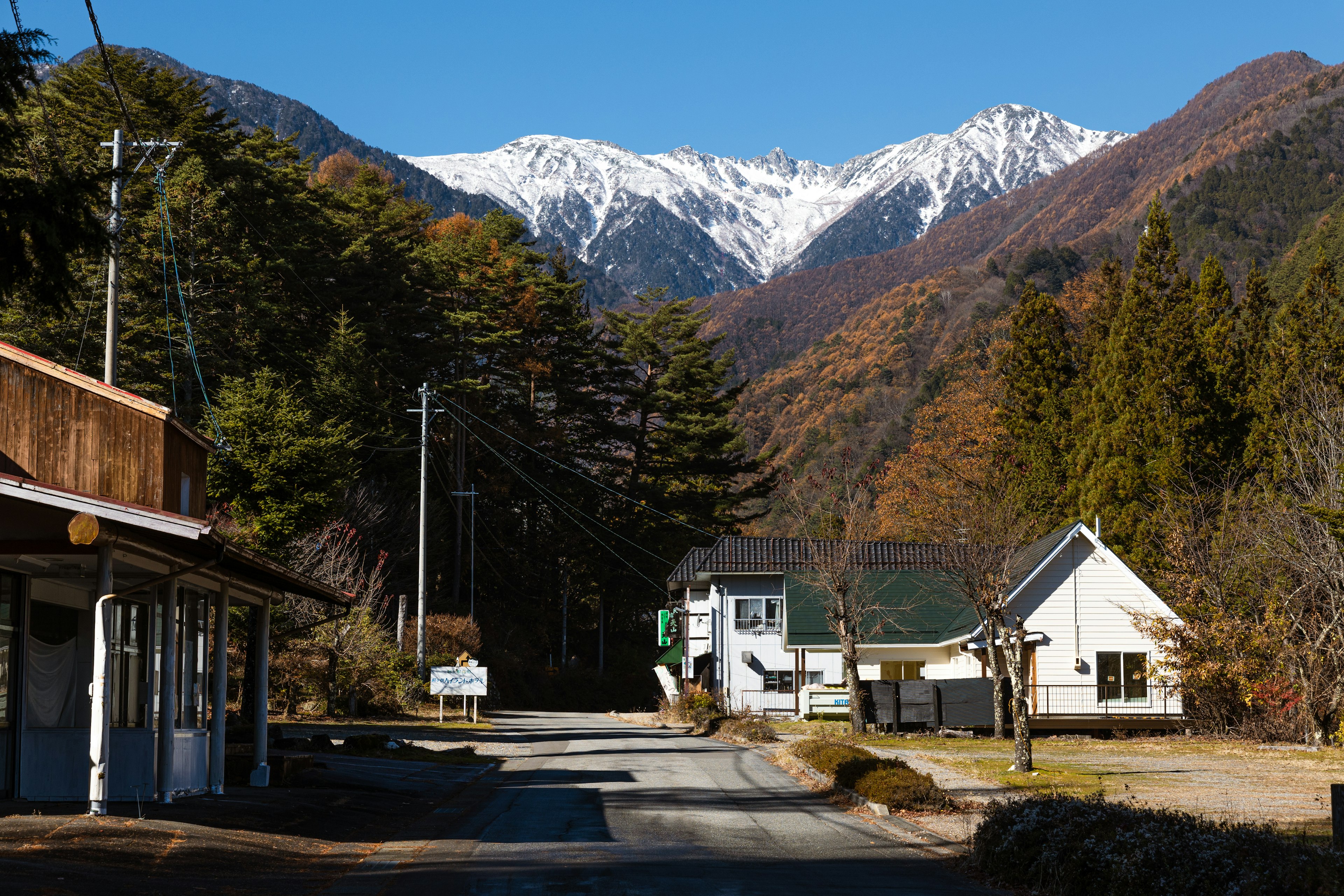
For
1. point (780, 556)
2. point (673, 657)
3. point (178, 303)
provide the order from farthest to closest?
1. point (673, 657)
2. point (780, 556)
3. point (178, 303)

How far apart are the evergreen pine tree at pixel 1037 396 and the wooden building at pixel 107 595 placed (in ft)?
126

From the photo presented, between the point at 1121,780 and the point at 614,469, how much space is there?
52868 mm

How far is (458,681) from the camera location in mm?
37000

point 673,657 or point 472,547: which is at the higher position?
point 472,547

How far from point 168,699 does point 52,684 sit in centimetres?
165

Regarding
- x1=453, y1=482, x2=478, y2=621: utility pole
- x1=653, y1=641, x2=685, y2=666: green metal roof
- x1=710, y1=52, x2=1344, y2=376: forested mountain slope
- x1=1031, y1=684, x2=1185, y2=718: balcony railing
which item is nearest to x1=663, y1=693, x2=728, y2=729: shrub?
x1=653, y1=641, x2=685, y2=666: green metal roof

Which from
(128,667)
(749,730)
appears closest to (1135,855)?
(128,667)

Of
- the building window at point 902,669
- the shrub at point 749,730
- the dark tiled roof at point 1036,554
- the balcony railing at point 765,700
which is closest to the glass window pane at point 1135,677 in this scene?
the dark tiled roof at point 1036,554

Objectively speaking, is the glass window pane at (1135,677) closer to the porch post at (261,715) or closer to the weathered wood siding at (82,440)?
the porch post at (261,715)

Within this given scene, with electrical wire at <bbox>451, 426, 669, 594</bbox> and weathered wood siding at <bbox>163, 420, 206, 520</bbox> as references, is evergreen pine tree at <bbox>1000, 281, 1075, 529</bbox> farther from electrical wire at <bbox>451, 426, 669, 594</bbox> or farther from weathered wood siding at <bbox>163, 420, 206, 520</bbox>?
weathered wood siding at <bbox>163, 420, 206, 520</bbox>

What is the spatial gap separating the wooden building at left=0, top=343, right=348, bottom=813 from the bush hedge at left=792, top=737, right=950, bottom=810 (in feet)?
28.0

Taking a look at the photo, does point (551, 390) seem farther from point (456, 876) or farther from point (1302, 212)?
point (1302, 212)

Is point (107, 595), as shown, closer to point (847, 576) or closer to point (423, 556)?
point (423, 556)

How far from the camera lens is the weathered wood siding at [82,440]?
16797 millimetres
